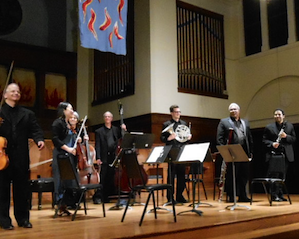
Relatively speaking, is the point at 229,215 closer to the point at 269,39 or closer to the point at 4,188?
the point at 4,188

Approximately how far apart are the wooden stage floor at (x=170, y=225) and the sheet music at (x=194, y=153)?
2.22ft

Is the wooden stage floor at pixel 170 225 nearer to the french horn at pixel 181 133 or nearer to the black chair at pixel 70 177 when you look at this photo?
the black chair at pixel 70 177

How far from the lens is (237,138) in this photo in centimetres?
597

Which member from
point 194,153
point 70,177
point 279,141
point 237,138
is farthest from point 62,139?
point 279,141

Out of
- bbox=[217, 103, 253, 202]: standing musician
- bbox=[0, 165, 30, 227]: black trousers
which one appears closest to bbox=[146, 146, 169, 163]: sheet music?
bbox=[217, 103, 253, 202]: standing musician

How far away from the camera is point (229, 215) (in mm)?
4699

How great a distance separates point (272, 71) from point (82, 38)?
14.6 ft

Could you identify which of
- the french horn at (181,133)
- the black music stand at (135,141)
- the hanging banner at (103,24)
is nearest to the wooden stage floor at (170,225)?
the black music stand at (135,141)

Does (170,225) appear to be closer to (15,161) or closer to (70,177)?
(70,177)

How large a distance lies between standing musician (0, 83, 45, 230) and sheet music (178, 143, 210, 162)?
1.69m

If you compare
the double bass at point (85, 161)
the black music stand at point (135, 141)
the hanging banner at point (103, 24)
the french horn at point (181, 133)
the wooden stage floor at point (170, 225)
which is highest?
the hanging banner at point (103, 24)

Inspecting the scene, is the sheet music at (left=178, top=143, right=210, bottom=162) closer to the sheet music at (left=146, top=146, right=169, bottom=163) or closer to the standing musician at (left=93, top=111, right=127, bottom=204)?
the sheet music at (left=146, top=146, right=169, bottom=163)

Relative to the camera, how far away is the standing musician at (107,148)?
6402 mm

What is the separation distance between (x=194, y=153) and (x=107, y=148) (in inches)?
81.8
